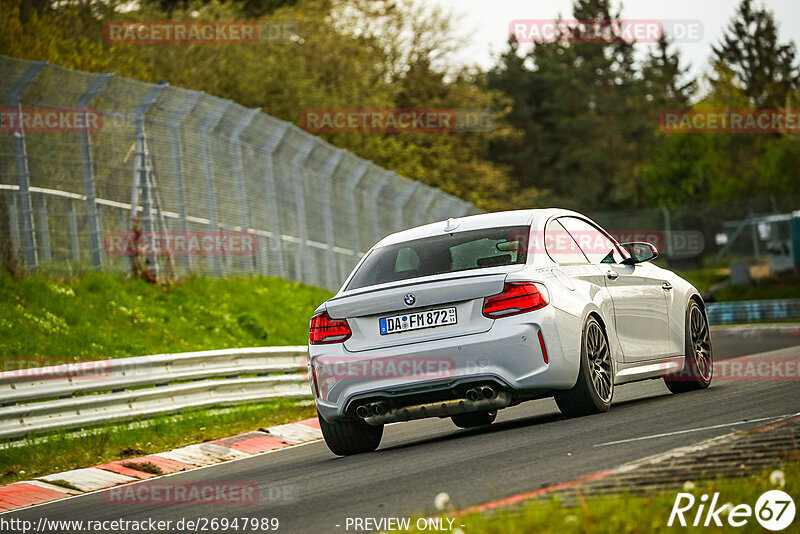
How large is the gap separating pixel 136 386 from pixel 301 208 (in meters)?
12.2

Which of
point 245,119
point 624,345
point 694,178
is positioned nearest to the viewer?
point 624,345

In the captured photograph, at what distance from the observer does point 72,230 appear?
18.0 m

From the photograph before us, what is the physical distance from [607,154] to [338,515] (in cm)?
7746

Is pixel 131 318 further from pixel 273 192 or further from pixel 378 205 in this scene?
pixel 378 205

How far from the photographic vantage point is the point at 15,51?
2348 centimetres

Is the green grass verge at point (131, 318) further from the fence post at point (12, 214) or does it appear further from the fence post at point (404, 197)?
the fence post at point (404, 197)

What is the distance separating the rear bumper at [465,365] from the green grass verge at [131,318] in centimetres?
700

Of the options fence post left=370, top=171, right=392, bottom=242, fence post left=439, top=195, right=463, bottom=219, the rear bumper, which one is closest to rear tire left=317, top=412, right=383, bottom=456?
the rear bumper

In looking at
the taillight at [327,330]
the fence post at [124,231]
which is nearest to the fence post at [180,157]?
the fence post at [124,231]

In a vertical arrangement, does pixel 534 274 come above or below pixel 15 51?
below

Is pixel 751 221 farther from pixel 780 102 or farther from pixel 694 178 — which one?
pixel 780 102

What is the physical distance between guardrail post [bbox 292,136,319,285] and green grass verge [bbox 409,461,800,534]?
19551 millimetres

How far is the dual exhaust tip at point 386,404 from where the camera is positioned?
Result: 27.7 feet

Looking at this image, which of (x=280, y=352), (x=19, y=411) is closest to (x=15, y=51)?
(x=280, y=352)
